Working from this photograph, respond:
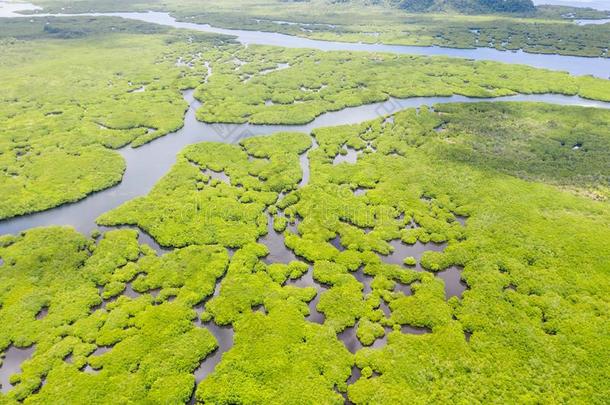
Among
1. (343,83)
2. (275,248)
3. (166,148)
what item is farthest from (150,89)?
(275,248)

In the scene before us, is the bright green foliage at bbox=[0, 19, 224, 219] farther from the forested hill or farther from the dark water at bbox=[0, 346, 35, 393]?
the forested hill

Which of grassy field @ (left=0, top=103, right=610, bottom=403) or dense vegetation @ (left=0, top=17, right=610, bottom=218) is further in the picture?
dense vegetation @ (left=0, top=17, right=610, bottom=218)

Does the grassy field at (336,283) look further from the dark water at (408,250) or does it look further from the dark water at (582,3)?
the dark water at (582,3)

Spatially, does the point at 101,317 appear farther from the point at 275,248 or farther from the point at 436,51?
the point at 436,51

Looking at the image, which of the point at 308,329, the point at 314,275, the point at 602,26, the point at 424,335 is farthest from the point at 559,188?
the point at 602,26

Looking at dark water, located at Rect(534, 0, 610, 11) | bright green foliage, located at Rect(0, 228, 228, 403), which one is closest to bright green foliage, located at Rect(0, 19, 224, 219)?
bright green foliage, located at Rect(0, 228, 228, 403)

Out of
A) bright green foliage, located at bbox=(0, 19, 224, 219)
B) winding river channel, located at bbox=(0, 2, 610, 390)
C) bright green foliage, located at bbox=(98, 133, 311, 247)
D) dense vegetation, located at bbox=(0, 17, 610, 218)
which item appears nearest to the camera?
winding river channel, located at bbox=(0, 2, 610, 390)
